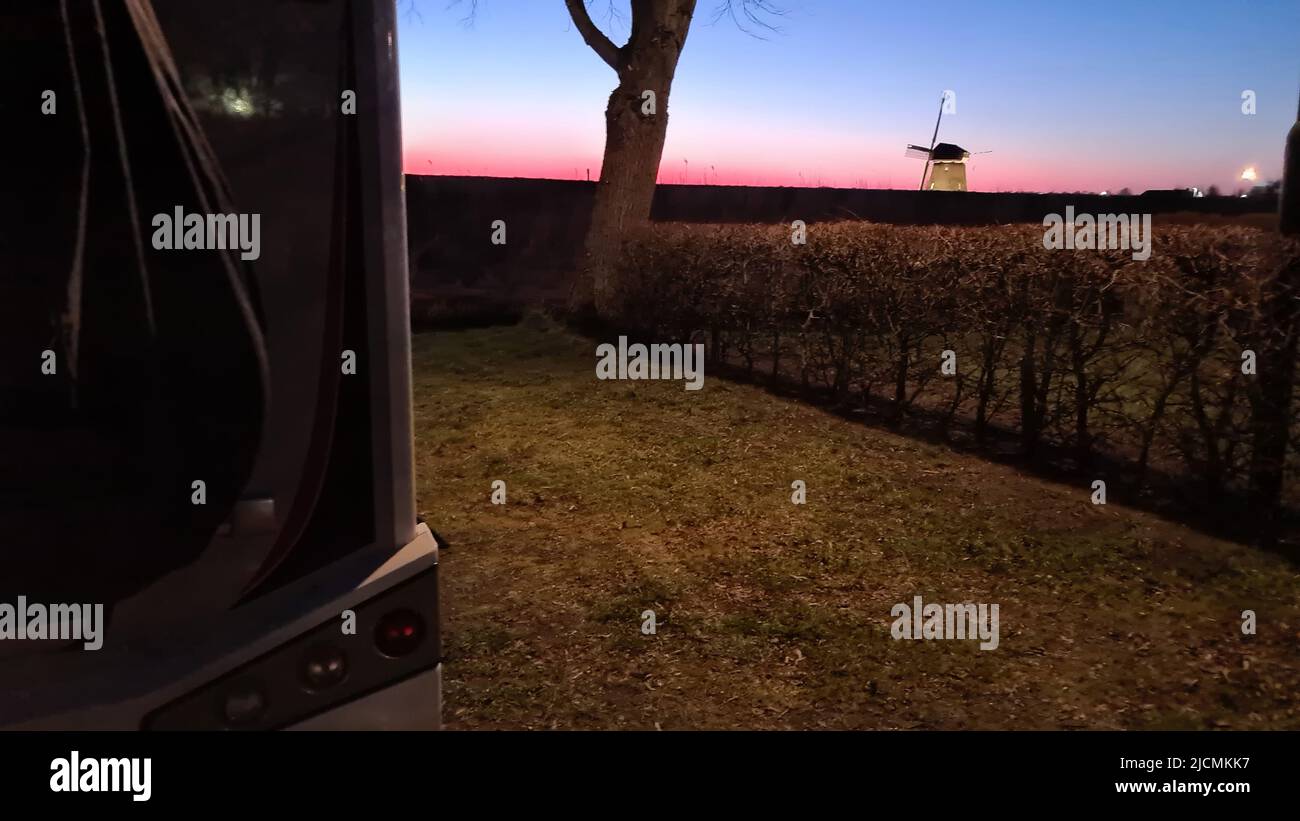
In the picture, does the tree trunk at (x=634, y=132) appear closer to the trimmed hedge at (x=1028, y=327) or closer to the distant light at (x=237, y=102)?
the trimmed hedge at (x=1028, y=327)

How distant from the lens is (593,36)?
1462 centimetres

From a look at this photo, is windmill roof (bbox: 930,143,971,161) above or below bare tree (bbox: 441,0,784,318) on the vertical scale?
above

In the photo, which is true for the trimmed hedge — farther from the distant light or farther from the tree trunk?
the distant light

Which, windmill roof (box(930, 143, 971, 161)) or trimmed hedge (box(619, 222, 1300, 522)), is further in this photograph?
windmill roof (box(930, 143, 971, 161))

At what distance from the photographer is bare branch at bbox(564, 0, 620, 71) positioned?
→ 1452cm

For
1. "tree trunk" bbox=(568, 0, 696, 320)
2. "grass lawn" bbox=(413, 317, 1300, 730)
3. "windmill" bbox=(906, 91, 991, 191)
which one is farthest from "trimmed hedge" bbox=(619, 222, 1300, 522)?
"windmill" bbox=(906, 91, 991, 191)

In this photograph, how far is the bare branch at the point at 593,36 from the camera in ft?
47.6

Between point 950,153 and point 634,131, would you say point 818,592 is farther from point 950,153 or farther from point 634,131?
point 950,153

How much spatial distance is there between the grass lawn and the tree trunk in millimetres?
6653

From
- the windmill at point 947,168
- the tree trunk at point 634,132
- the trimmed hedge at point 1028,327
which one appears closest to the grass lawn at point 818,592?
the trimmed hedge at point 1028,327

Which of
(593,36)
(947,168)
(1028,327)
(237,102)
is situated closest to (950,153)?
(947,168)

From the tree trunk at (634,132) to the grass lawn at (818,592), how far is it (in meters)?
6.65
